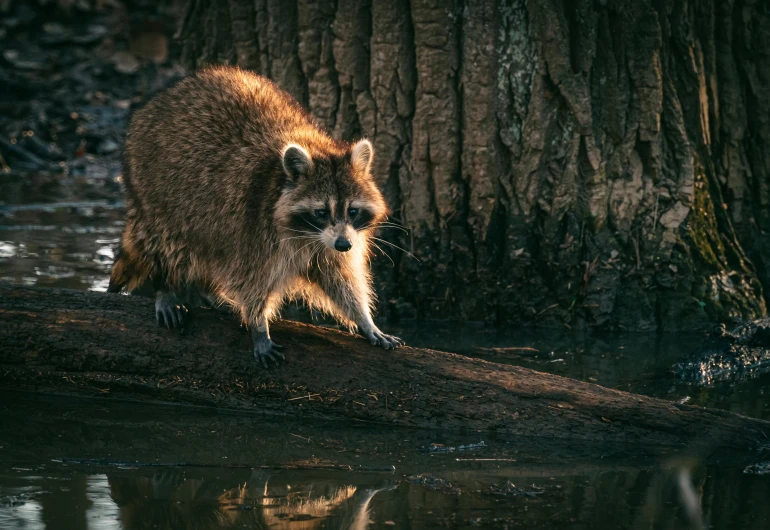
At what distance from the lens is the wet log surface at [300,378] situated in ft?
13.1

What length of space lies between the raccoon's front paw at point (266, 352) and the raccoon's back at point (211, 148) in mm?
616

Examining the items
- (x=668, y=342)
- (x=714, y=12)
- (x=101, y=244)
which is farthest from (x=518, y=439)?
(x=101, y=244)

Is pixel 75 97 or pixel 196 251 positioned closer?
pixel 196 251

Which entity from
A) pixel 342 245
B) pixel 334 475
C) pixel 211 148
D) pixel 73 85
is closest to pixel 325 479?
pixel 334 475

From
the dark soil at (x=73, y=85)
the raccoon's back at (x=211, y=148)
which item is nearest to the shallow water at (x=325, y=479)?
the raccoon's back at (x=211, y=148)

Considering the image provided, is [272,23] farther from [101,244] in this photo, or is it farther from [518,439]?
[518,439]

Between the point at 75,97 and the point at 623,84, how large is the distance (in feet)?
24.2

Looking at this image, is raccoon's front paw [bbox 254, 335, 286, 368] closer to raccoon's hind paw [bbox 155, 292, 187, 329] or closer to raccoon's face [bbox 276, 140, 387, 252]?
raccoon's hind paw [bbox 155, 292, 187, 329]

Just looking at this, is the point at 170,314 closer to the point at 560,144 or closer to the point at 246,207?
the point at 246,207

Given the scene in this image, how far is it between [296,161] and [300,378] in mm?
936

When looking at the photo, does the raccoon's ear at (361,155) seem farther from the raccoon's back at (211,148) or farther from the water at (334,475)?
the water at (334,475)

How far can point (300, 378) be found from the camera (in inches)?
169

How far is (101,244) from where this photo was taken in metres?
7.03

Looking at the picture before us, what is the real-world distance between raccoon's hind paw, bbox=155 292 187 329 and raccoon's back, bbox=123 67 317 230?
0.43m
